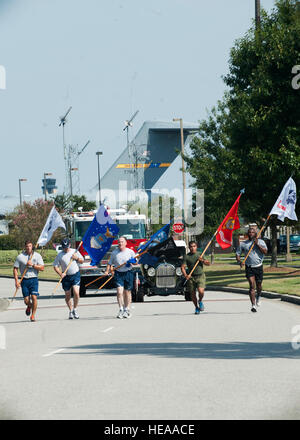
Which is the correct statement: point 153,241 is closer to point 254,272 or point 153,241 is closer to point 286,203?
point 286,203

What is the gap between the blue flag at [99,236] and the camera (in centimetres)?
2442

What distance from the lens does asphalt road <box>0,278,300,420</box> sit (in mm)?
7793

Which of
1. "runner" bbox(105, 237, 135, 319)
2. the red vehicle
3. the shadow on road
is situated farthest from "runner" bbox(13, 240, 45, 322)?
the red vehicle

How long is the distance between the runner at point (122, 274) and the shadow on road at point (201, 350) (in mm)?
5774

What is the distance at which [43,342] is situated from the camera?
47.7 ft

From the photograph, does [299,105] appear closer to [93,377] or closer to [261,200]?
[261,200]

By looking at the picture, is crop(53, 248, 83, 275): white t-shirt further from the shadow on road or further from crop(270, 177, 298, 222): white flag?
crop(270, 177, 298, 222): white flag

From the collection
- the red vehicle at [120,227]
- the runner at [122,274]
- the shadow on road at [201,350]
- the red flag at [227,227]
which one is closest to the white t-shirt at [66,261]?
the runner at [122,274]

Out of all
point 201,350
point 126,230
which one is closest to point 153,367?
point 201,350

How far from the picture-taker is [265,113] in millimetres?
33219

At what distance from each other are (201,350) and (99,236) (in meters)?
12.3

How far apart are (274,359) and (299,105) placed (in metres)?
22.4

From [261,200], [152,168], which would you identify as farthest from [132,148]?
[261,200]

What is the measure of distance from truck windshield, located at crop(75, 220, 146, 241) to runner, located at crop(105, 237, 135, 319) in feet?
35.4
